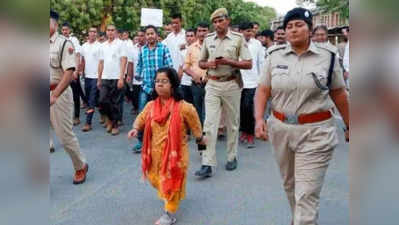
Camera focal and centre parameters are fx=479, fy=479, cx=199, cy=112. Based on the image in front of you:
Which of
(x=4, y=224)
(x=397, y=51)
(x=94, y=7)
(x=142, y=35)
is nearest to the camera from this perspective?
(x=4, y=224)

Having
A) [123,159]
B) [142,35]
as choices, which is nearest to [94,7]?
[142,35]

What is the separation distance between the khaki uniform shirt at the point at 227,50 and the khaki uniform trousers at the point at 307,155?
8.21 ft

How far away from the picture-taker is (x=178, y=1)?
27.3 metres

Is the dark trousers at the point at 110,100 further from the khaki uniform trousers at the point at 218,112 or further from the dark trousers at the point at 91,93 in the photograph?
the khaki uniform trousers at the point at 218,112

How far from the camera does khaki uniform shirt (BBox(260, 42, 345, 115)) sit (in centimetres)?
342

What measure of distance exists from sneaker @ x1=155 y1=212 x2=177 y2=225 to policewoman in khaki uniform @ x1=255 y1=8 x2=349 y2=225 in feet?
4.39

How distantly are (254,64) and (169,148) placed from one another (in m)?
4.58

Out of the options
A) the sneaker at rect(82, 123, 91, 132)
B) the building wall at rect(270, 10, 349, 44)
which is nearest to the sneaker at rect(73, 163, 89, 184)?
the building wall at rect(270, 10, 349, 44)

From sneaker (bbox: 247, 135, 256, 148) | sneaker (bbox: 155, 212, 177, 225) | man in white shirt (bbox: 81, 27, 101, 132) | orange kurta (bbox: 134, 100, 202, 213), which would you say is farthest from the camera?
man in white shirt (bbox: 81, 27, 101, 132)

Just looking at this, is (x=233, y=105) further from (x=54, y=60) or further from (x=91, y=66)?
(x=91, y=66)

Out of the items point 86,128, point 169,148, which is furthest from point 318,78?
point 86,128

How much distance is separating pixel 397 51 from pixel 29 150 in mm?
1151

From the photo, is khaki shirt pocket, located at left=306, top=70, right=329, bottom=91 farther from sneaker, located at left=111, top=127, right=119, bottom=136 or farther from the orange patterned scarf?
sneaker, located at left=111, top=127, right=119, bottom=136

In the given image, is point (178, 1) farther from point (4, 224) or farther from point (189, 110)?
point (4, 224)
